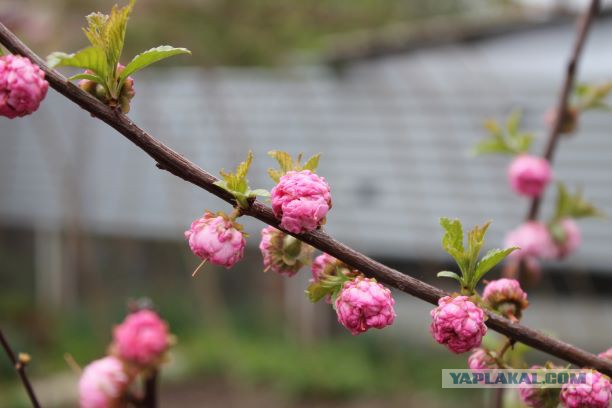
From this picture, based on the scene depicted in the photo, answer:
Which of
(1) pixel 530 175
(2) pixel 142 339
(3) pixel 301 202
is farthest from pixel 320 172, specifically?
(3) pixel 301 202

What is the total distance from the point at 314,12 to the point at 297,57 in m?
0.43

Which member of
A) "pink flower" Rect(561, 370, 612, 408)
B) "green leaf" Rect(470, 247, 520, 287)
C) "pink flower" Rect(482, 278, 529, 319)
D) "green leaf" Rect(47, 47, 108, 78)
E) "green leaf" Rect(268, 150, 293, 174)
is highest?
"green leaf" Rect(47, 47, 108, 78)

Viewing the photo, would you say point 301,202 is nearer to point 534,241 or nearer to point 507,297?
point 507,297

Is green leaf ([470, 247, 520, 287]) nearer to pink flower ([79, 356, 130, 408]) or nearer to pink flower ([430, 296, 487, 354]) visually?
pink flower ([430, 296, 487, 354])

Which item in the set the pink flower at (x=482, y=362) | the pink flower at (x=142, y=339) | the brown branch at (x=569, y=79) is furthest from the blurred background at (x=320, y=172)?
the pink flower at (x=482, y=362)

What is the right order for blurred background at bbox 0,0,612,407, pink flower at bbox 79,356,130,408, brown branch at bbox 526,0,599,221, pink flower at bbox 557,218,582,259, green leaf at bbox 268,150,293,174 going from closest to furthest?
1. green leaf at bbox 268,150,293,174
2. pink flower at bbox 79,356,130,408
3. brown branch at bbox 526,0,599,221
4. pink flower at bbox 557,218,582,259
5. blurred background at bbox 0,0,612,407

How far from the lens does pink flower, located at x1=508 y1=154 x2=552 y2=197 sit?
1038 mm

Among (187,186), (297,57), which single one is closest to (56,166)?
(187,186)

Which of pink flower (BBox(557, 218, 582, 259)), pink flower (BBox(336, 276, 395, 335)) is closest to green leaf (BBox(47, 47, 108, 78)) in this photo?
pink flower (BBox(336, 276, 395, 335))

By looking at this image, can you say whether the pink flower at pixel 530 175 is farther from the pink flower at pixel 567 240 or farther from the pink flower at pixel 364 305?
the pink flower at pixel 364 305

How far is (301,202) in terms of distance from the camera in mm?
486

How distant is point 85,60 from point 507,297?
40 cm

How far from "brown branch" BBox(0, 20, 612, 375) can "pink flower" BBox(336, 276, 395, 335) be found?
0.01 meters

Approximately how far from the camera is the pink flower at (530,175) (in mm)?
1038
